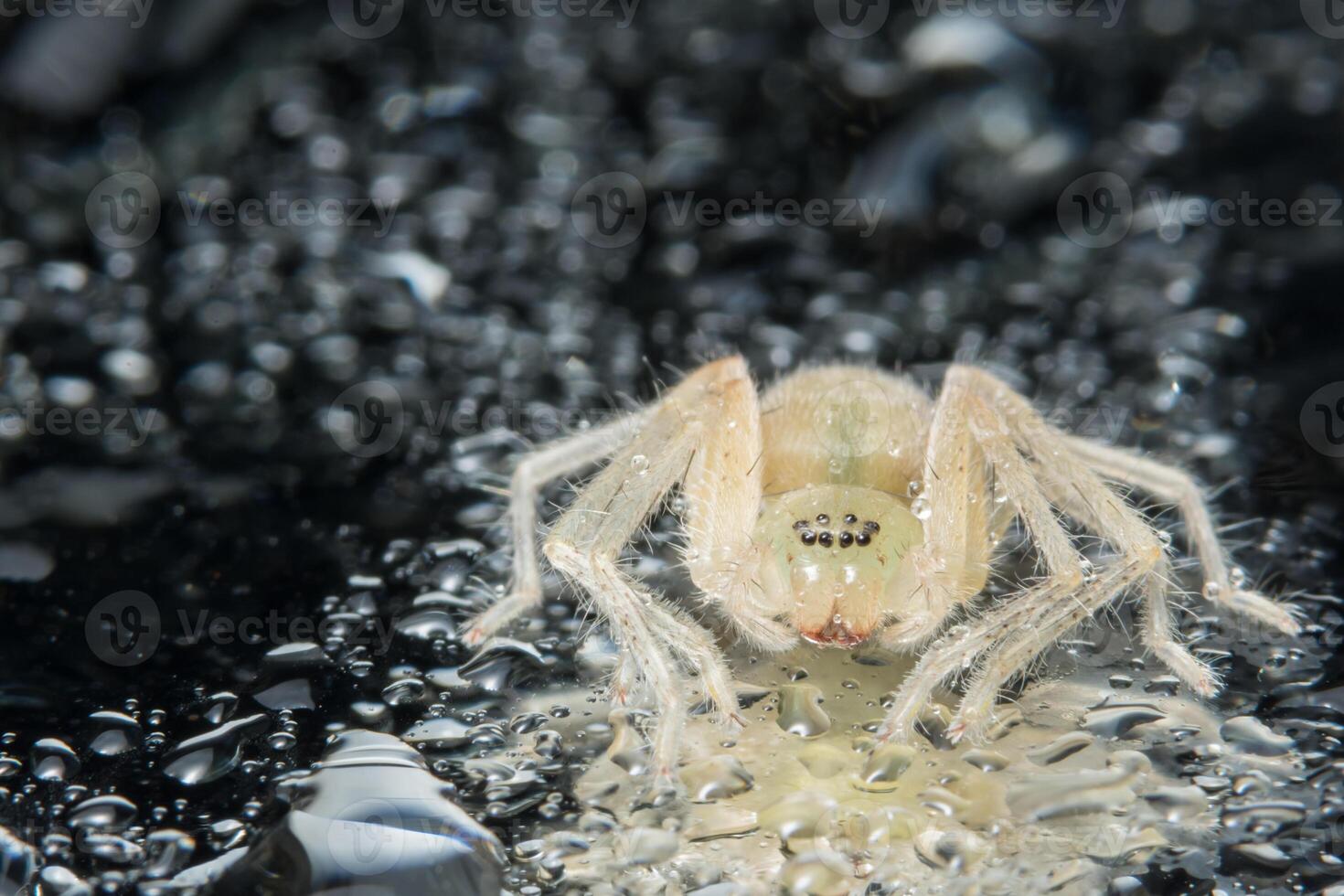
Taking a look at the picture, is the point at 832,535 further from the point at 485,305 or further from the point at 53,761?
the point at 485,305

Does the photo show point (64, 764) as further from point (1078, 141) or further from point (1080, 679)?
point (1078, 141)
